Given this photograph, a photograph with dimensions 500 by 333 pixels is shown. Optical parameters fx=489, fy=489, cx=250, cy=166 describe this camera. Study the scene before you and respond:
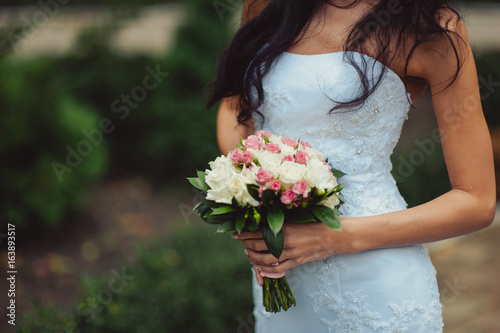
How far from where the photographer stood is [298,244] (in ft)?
5.58

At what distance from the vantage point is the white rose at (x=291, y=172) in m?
1.55

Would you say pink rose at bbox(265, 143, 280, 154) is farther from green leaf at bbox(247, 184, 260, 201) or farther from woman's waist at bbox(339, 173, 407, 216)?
woman's waist at bbox(339, 173, 407, 216)

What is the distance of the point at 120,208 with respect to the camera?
596 centimetres

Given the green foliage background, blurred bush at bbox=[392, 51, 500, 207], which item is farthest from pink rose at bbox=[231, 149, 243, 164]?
blurred bush at bbox=[392, 51, 500, 207]

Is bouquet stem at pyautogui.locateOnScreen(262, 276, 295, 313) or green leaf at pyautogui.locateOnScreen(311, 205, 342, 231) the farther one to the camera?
bouquet stem at pyautogui.locateOnScreen(262, 276, 295, 313)

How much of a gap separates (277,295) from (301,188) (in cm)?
53

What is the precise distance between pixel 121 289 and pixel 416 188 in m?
3.92

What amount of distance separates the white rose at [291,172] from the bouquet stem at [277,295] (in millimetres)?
467

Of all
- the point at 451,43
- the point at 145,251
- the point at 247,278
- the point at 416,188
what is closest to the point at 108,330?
the point at 145,251

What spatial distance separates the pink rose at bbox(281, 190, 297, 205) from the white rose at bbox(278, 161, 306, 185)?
1.3 inches

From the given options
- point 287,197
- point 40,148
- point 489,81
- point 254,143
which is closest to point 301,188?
point 287,197

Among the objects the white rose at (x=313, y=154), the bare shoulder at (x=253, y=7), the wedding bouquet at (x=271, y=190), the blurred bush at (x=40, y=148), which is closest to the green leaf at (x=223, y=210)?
the wedding bouquet at (x=271, y=190)

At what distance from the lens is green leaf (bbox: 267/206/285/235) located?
A: 155 cm

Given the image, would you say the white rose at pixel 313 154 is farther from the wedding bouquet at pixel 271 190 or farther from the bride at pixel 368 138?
the bride at pixel 368 138
